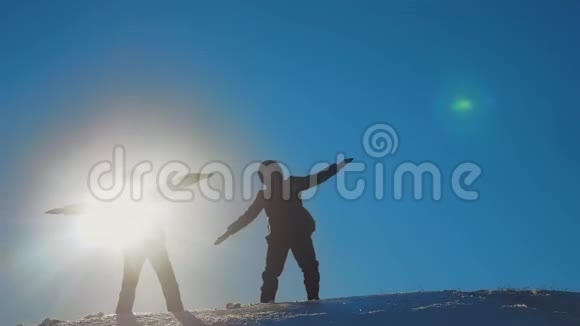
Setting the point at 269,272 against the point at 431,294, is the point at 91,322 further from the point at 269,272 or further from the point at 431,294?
the point at 431,294

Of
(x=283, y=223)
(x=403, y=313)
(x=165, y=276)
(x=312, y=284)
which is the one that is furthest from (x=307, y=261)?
(x=403, y=313)

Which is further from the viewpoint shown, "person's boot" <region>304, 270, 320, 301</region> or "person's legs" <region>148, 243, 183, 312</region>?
"person's boot" <region>304, 270, 320, 301</region>

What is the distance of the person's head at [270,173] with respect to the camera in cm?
1259

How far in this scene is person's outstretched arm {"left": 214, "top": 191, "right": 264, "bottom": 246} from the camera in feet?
42.1

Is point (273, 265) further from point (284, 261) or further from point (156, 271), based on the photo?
point (156, 271)

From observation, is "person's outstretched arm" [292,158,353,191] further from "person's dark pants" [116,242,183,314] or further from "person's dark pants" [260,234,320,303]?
"person's dark pants" [116,242,183,314]

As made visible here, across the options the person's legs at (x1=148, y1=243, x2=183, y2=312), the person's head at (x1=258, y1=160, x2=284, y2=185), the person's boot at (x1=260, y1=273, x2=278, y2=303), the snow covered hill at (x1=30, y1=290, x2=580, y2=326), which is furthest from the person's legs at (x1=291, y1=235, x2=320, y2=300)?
the person's legs at (x1=148, y1=243, x2=183, y2=312)

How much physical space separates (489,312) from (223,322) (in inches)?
134

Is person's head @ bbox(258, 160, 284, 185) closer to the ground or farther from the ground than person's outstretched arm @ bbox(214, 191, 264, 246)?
farther from the ground

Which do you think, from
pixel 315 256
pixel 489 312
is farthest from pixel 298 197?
pixel 489 312

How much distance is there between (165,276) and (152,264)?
0.97 feet

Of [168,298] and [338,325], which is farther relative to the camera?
[168,298]

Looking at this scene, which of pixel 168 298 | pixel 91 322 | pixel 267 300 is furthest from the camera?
pixel 267 300

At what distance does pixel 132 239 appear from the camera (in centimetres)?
1091
